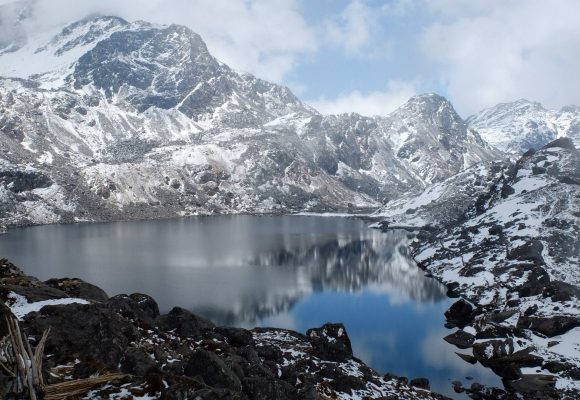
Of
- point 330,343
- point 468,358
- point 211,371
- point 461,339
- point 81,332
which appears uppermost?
point 81,332

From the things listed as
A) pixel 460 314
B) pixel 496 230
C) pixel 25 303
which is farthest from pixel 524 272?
pixel 25 303

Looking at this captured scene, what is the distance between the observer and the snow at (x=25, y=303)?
28.9m

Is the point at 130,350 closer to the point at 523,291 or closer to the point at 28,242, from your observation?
the point at 523,291

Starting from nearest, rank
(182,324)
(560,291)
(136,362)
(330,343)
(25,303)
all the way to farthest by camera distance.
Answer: (136,362) < (25,303) < (182,324) < (330,343) < (560,291)

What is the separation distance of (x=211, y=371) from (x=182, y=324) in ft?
69.4

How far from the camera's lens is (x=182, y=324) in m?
47.3

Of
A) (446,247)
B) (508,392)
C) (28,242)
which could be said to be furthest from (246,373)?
(28,242)

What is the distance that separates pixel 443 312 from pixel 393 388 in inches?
2155

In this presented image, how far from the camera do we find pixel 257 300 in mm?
100562

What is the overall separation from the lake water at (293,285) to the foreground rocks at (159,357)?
2121cm

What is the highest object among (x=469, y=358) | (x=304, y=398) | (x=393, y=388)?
(x=304, y=398)

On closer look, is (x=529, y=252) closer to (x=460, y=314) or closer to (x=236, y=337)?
(x=460, y=314)

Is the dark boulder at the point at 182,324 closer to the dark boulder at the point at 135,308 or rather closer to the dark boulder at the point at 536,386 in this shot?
the dark boulder at the point at 135,308

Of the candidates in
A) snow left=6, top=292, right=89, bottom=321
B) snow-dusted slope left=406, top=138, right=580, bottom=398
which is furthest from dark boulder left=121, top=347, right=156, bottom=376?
Result: snow-dusted slope left=406, top=138, right=580, bottom=398
